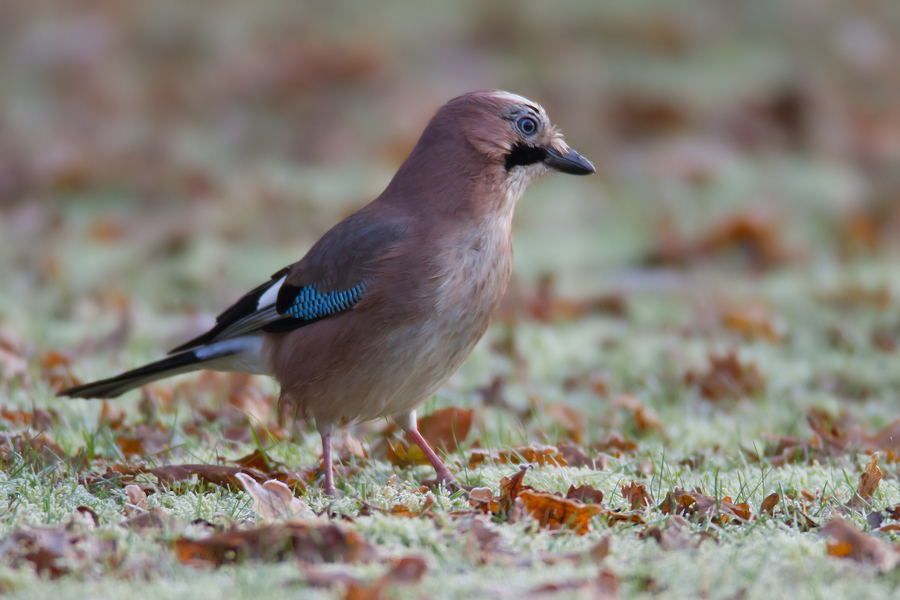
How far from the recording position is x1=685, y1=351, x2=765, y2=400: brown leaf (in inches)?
200

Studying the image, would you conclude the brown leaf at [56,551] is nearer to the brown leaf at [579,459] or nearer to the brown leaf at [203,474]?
the brown leaf at [203,474]

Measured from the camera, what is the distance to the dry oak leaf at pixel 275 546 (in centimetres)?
256

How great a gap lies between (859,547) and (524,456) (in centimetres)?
129

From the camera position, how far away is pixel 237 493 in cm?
325

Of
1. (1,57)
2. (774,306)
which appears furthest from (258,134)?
(774,306)

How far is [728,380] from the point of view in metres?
5.15

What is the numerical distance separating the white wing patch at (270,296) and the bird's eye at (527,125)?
1068 mm

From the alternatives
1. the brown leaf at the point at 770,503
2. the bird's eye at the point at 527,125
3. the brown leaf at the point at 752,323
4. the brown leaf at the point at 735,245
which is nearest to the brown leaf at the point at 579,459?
the brown leaf at the point at 770,503

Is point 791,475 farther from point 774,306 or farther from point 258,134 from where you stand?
point 258,134

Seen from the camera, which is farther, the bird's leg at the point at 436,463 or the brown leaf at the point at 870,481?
the bird's leg at the point at 436,463

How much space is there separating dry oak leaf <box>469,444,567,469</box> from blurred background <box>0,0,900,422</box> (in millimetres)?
2266

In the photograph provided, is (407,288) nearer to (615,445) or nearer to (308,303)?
(308,303)

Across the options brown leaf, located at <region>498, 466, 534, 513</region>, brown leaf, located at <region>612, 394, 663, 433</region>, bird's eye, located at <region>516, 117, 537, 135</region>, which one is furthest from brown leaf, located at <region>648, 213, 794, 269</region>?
brown leaf, located at <region>498, 466, 534, 513</region>

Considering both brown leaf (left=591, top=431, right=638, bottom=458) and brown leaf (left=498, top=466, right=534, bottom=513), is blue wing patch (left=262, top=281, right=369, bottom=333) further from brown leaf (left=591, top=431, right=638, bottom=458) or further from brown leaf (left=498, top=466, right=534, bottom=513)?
brown leaf (left=591, top=431, right=638, bottom=458)
